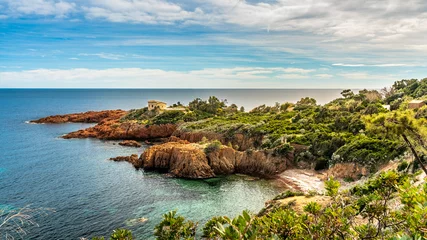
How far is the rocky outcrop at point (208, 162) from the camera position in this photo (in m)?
43.2

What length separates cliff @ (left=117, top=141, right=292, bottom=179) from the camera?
1702 inches

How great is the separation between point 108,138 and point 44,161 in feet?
78.3

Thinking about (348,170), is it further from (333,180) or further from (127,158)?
(127,158)

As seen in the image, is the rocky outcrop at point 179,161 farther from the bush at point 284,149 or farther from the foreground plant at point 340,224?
the foreground plant at point 340,224

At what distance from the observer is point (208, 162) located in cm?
4497

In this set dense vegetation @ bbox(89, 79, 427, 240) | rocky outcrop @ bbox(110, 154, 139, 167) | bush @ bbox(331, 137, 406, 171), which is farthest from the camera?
rocky outcrop @ bbox(110, 154, 139, 167)

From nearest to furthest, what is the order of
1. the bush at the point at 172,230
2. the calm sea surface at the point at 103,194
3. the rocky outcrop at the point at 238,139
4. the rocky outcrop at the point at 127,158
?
the bush at the point at 172,230
the calm sea surface at the point at 103,194
the rocky outcrop at the point at 127,158
the rocky outcrop at the point at 238,139

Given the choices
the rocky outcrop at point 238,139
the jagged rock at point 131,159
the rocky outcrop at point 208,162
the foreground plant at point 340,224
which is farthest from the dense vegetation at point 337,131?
the jagged rock at point 131,159

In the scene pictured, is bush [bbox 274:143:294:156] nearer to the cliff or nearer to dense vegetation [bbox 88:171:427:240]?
the cliff

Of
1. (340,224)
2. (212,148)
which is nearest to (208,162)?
(212,148)

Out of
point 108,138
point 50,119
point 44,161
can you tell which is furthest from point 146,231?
point 50,119

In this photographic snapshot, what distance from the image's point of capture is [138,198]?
3481 centimetres

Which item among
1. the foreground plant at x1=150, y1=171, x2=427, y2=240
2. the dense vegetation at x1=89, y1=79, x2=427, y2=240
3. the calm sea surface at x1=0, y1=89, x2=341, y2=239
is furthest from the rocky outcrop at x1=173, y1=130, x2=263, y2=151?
the foreground plant at x1=150, y1=171, x2=427, y2=240

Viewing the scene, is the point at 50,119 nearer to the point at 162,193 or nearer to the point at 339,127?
the point at 162,193
